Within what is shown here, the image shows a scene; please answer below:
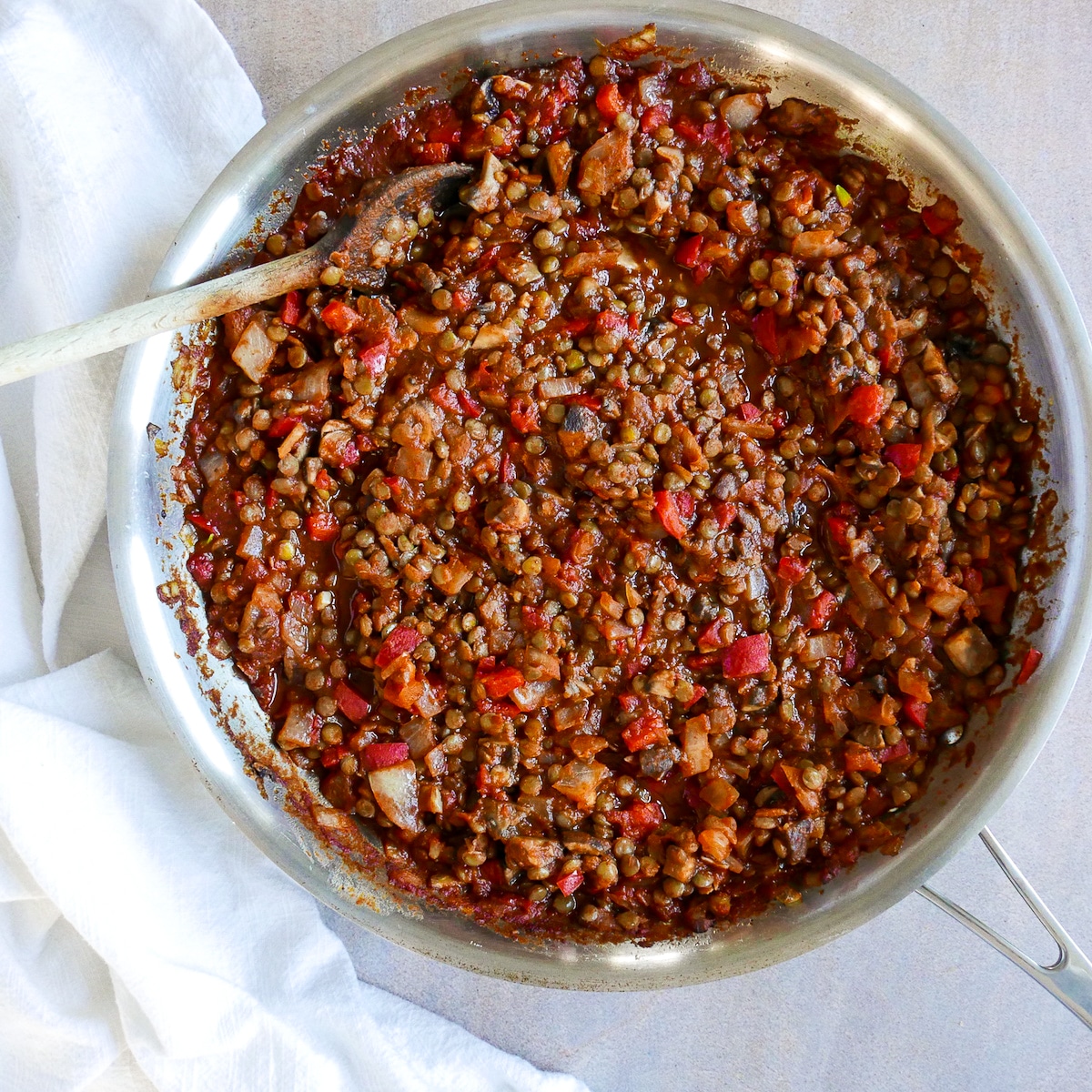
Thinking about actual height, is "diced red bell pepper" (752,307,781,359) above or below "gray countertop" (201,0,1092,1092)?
above

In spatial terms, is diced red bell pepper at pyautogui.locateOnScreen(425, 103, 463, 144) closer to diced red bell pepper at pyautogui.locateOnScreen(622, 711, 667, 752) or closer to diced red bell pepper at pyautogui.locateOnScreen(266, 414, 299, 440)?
diced red bell pepper at pyautogui.locateOnScreen(266, 414, 299, 440)

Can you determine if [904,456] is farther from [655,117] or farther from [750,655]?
[655,117]

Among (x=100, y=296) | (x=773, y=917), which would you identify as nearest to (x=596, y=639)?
(x=773, y=917)

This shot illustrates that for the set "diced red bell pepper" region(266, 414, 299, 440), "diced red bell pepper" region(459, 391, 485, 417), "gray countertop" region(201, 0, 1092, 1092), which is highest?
"diced red bell pepper" region(459, 391, 485, 417)

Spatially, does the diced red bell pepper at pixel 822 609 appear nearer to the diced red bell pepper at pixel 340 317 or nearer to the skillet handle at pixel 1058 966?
the skillet handle at pixel 1058 966

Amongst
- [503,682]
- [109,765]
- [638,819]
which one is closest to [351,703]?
[503,682]

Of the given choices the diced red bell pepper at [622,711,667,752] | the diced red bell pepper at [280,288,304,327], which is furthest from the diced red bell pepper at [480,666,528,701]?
the diced red bell pepper at [280,288,304,327]

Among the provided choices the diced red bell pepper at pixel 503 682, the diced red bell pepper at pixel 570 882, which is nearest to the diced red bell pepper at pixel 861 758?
the diced red bell pepper at pixel 570 882
